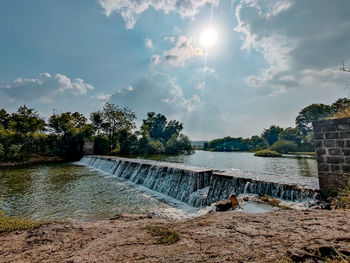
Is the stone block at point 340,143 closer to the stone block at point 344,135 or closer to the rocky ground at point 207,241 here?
the stone block at point 344,135

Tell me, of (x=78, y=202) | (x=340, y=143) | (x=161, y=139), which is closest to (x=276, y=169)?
(x=340, y=143)

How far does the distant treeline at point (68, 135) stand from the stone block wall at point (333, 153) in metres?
26.5

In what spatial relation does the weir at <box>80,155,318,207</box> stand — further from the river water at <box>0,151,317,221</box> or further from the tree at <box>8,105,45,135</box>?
the tree at <box>8,105,45,135</box>

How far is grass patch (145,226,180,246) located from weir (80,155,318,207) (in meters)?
3.65

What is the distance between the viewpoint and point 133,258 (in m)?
1.95

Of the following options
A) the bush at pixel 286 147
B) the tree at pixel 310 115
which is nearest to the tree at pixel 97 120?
the bush at pixel 286 147

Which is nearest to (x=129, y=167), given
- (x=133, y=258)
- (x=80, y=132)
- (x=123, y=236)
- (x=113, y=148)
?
(x=123, y=236)

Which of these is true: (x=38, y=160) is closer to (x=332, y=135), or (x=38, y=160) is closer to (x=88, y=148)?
(x=88, y=148)

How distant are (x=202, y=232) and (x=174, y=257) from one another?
2.64 ft

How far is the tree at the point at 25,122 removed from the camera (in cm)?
2216

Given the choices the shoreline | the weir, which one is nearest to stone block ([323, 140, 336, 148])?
the weir

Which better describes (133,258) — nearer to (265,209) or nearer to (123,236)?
(123,236)

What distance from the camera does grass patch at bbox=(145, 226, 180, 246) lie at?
7.73 feet

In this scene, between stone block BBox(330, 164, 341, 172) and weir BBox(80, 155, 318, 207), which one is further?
weir BBox(80, 155, 318, 207)
